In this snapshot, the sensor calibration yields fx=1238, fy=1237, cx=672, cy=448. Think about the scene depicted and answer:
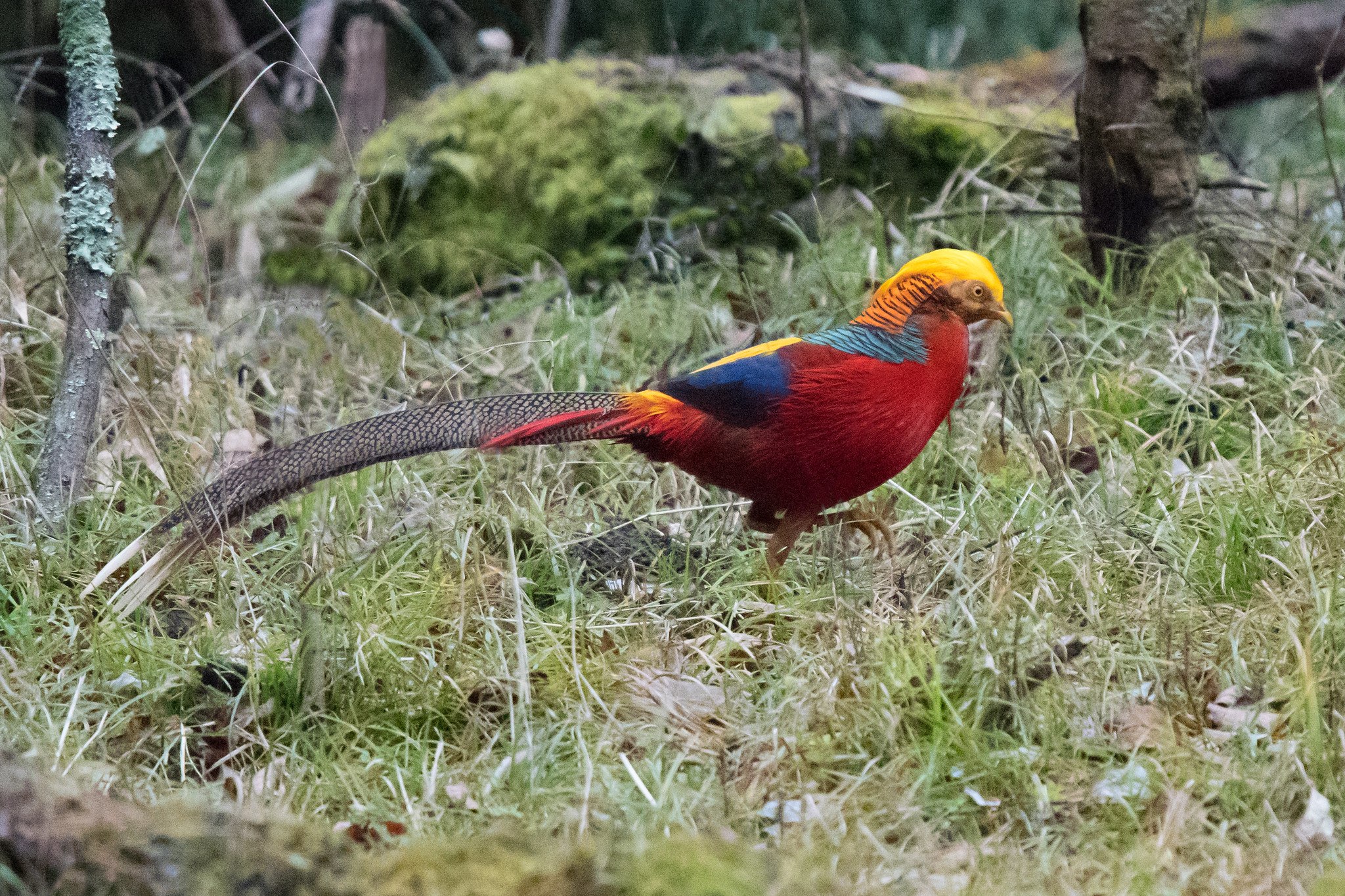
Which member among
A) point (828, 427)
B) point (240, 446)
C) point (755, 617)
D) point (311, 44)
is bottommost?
point (755, 617)

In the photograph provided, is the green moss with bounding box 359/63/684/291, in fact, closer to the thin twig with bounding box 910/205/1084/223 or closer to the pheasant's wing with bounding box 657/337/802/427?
the thin twig with bounding box 910/205/1084/223

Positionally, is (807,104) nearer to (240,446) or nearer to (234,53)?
(240,446)

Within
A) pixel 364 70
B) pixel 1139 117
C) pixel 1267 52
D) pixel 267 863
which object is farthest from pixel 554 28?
pixel 267 863

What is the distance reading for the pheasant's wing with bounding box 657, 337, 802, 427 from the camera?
2.79 meters

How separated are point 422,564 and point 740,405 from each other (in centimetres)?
92

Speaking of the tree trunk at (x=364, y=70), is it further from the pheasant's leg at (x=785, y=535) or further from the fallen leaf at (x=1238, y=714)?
the fallen leaf at (x=1238, y=714)

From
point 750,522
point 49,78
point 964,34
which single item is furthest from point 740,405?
point 49,78

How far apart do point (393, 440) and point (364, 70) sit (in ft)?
→ 13.9

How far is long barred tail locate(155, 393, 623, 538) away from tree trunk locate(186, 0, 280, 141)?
400cm

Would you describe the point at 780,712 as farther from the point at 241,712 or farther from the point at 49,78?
the point at 49,78

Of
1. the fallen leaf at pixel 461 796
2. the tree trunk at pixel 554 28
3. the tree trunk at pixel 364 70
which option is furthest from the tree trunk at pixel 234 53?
the fallen leaf at pixel 461 796

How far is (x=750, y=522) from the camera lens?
3.09 metres

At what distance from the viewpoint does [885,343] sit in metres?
2.81

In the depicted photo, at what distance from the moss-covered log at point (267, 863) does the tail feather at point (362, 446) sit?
1197mm
